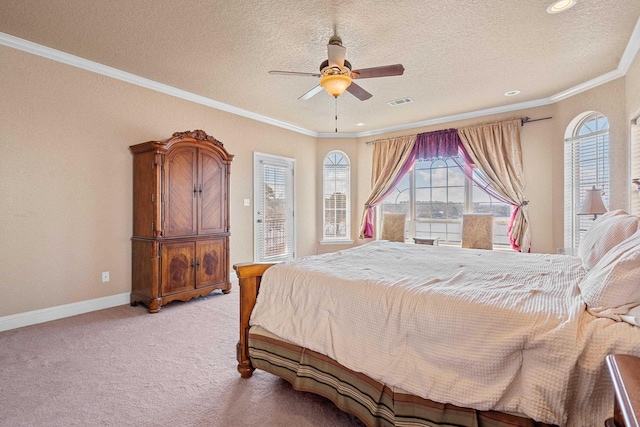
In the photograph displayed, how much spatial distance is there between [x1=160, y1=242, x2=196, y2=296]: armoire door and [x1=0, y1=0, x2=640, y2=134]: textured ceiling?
205 centimetres

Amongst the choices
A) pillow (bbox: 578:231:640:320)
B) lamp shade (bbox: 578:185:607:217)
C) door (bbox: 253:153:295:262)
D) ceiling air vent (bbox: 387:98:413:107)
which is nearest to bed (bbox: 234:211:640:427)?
pillow (bbox: 578:231:640:320)

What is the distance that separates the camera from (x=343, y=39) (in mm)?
2883

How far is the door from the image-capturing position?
527 cm

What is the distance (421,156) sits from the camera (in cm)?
557

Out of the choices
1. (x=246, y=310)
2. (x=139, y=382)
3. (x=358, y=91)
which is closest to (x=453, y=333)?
(x=246, y=310)

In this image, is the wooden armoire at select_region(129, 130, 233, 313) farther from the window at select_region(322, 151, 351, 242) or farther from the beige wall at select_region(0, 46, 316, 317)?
the window at select_region(322, 151, 351, 242)

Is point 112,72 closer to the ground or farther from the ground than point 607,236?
farther from the ground

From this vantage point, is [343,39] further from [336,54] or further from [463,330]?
[463,330]

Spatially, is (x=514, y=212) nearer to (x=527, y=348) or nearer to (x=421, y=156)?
(x=421, y=156)

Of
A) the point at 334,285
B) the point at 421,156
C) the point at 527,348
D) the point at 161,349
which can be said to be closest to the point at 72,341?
the point at 161,349

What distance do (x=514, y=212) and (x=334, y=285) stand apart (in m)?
4.09

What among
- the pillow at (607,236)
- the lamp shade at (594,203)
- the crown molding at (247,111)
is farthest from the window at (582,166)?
the pillow at (607,236)

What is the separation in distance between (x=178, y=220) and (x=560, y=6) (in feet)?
13.6

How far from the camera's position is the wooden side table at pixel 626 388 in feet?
2.03
